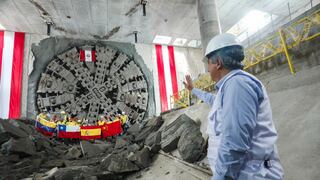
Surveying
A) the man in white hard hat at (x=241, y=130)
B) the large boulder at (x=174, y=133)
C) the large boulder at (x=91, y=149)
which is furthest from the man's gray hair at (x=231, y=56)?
the large boulder at (x=91, y=149)

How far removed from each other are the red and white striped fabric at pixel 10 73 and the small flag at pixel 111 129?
17.9ft

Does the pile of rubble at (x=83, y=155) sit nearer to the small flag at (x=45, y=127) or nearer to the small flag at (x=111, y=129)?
the small flag at (x=45, y=127)

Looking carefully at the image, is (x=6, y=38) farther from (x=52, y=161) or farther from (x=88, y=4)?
(x=52, y=161)

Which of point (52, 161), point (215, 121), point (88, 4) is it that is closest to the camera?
point (215, 121)

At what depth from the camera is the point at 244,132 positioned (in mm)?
1064

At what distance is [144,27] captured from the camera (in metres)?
13.3

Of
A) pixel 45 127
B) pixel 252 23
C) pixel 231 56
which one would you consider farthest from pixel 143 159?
pixel 252 23

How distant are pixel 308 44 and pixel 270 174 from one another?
5016 mm

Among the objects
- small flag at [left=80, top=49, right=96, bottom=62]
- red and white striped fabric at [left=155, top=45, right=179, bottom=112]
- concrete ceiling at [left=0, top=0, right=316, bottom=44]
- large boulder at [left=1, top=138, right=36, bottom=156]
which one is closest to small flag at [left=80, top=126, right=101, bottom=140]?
large boulder at [left=1, top=138, right=36, bottom=156]

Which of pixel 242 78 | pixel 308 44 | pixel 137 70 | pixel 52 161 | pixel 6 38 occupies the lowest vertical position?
pixel 52 161

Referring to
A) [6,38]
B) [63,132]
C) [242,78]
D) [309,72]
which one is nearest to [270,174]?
[242,78]

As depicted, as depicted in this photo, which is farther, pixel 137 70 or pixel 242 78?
pixel 137 70

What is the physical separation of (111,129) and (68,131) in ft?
6.31

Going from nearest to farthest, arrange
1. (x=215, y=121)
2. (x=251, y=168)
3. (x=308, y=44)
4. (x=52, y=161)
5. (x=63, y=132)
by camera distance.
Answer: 1. (x=251, y=168)
2. (x=215, y=121)
3. (x=308, y=44)
4. (x=52, y=161)
5. (x=63, y=132)
